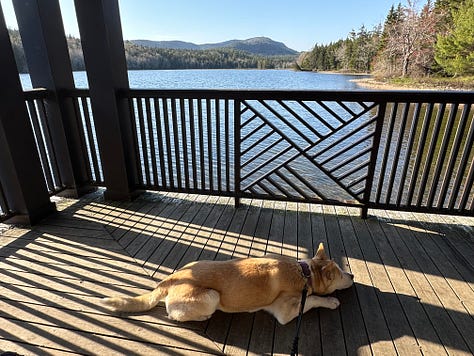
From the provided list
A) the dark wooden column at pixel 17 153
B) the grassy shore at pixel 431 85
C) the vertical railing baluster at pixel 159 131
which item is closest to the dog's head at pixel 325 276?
the vertical railing baluster at pixel 159 131

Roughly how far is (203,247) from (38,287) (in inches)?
48.2

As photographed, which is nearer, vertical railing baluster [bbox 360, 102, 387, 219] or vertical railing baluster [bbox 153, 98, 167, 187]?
vertical railing baluster [bbox 360, 102, 387, 219]

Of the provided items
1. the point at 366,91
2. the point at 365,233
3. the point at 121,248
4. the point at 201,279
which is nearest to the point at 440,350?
the point at 365,233

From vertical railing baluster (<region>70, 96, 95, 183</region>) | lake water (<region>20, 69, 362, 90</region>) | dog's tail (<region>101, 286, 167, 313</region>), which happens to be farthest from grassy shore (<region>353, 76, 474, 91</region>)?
dog's tail (<region>101, 286, 167, 313</region>)

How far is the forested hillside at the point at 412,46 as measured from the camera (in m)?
22.9

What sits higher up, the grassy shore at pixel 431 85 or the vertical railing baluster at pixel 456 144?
the vertical railing baluster at pixel 456 144

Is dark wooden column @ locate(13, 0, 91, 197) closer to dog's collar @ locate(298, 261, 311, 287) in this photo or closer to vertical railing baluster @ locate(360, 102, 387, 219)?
dog's collar @ locate(298, 261, 311, 287)

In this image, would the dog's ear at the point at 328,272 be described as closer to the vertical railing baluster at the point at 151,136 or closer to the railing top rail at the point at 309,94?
the railing top rail at the point at 309,94

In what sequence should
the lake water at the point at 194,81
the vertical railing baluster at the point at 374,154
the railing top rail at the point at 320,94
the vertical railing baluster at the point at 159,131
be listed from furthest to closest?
the lake water at the point at 194,81
the vertical railing baluster at the point at 159,131
the vertical railing baluster at the point at 374,154
the railing top rail at the point at 320,94

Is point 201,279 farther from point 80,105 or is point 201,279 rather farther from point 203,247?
point 80,105

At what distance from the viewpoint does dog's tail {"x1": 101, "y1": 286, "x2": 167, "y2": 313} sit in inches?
66.6

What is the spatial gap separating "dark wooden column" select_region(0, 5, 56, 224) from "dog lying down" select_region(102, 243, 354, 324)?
5.70 ft

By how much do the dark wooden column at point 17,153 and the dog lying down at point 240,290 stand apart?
174 centimetres

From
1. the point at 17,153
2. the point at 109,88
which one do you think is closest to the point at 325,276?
the point at 109,88
